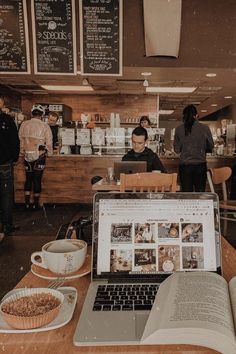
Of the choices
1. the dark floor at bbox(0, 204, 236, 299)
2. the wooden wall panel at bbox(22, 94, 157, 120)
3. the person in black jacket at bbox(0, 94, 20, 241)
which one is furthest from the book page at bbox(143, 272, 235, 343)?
the wooden wall panel at bbox(22, 94, 157, 120)

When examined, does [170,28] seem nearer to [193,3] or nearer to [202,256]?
[193,3]

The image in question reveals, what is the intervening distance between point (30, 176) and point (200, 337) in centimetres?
568

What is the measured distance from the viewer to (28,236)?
448cm

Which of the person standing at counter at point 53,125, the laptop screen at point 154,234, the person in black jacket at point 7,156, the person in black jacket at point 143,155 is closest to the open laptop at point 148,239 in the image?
the laptop screen at point 154,234

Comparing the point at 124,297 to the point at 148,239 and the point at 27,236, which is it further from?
the point at 27,236

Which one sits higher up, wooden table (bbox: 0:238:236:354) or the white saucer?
the white saucer

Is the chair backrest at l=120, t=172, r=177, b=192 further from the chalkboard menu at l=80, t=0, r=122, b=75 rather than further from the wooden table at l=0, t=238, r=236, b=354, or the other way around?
→ the wooden table at l=0, t=238, r=236, b=354

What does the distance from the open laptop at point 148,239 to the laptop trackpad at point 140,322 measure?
0.10 meters

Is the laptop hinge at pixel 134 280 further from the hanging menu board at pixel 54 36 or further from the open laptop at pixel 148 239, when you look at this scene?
the hanging menu board at pixel 54 36

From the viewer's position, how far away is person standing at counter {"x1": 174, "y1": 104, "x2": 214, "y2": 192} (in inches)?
186

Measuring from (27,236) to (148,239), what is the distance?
3734 mm

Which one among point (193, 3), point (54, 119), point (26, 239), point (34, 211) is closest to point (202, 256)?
point (193, 3)

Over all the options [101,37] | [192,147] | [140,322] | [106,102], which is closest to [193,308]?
[140,322]

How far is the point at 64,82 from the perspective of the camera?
7.38 meters
